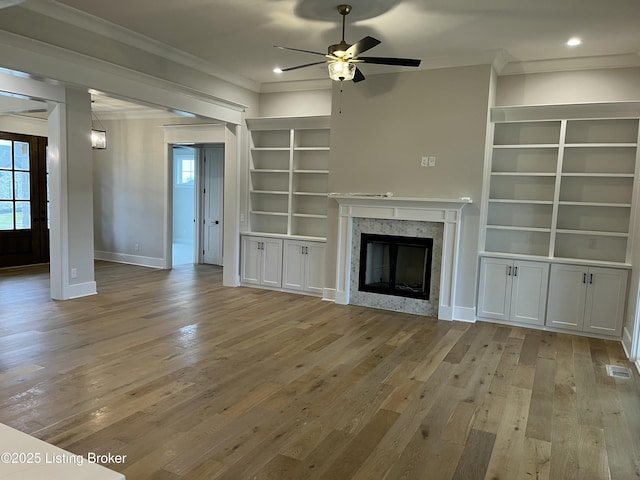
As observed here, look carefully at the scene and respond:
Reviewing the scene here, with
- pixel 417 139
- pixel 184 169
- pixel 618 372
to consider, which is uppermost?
pixel 417 139

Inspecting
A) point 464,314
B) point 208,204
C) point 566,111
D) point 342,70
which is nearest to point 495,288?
point 464,314

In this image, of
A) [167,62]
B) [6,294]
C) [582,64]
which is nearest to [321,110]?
[167,62]

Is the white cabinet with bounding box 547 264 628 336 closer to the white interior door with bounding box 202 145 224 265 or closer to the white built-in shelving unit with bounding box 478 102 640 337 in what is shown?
the white built-in shelving unit with bounding box 478 102 640 337

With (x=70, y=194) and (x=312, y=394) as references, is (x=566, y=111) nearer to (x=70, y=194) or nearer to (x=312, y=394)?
(x=312, y=394)

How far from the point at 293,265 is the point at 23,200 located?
528 centimetres

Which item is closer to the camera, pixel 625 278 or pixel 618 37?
pixel 618 37

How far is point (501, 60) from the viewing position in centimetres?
525

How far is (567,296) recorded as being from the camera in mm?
5117

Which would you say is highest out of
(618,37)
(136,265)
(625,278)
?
(618,37)

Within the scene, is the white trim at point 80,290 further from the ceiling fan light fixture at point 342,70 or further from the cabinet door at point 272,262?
the ceiling fan light fixture at point 342,70

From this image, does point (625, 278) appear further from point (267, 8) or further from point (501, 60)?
point (267, 8)

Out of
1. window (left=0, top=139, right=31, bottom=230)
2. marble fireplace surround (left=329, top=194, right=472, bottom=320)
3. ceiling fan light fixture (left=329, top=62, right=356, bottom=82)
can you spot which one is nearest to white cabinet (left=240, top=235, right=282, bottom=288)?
marble fireplace surround (left=329, top=194, right=472, bottom=320)

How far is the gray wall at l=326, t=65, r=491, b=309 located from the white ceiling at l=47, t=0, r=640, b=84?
1.07 ft

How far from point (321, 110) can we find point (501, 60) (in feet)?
8.24
